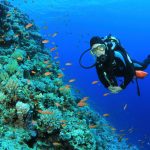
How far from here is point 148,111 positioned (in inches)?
2312

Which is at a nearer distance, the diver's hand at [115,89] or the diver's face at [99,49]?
the diver's face at [99,49]

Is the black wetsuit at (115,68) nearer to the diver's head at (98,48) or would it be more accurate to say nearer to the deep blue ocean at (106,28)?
the diver's head at (98,48)

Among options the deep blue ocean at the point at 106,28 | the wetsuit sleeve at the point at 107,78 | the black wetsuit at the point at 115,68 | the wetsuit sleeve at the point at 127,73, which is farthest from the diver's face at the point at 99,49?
the deep blue ocean at the point at 106,28

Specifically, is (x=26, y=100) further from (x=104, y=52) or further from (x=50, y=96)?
(x=104, y=52)

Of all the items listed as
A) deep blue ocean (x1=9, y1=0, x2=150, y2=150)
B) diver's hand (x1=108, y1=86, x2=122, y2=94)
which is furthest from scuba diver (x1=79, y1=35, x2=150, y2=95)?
deep blue ocean (x1=9, y1=0, x2=150, y2=150)

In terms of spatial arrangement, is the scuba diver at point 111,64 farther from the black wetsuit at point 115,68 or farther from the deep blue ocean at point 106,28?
the deep blue ocean at point 106,28

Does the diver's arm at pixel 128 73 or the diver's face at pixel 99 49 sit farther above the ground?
the diver's face at pixel 99 49

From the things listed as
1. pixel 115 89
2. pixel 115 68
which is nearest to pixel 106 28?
pixel 115 68

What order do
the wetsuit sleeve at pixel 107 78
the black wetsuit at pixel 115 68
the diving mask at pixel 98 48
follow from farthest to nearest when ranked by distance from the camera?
1. the wetsuit sleeve at pixel 107 78
2. the black wetsuit at pixel 115 68
3. the diving mask at pixel 98 48

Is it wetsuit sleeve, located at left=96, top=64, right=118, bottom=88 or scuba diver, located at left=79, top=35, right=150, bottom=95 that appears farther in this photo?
wetsuit sleeve, located at left=96, top=64, right=118, bottom=88

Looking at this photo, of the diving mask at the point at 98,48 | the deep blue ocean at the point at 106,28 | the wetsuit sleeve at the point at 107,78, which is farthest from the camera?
the deep blue ocean at the point at 106,28

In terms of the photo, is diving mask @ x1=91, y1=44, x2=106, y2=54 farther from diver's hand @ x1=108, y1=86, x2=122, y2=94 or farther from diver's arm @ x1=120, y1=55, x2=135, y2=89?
diver's hand @ x1=108, y1=86, x2=122, y2=94

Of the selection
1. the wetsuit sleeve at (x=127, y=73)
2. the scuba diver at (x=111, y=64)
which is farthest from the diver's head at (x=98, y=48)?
the wetsuit sleeve at (x=127, y=73)

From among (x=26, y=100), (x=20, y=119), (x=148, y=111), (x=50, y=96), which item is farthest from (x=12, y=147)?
(x=148, y=111)
